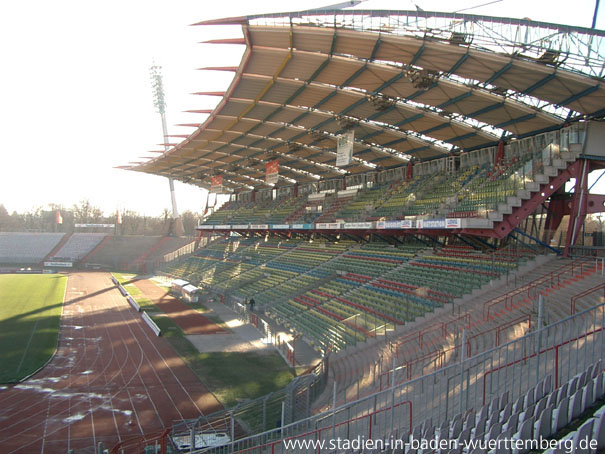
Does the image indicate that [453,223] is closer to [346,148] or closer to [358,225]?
[346,148]

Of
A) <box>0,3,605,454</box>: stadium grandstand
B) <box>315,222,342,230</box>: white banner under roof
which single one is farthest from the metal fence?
<box>315,222,342,230</box>: white banner under roof

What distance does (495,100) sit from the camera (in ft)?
63.6

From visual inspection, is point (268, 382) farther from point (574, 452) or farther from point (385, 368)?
point (574, 452)

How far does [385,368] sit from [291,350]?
548cm

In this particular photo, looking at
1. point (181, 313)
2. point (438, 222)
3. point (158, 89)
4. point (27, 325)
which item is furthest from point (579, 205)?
point (158, 89)

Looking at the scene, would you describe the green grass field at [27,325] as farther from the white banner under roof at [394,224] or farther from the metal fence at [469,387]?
the white banner under roof at [394,224]

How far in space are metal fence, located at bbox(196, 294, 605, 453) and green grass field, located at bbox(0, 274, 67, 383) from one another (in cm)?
1209

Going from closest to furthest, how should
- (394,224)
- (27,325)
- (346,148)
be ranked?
(346,148), (394,224), (27,325)

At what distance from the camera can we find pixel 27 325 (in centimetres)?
A: 2581

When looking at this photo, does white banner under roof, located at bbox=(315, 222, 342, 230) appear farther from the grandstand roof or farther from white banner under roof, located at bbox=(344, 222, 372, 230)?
the grandstand roof

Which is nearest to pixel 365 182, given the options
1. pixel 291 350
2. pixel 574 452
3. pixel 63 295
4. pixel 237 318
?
pixel 237 318

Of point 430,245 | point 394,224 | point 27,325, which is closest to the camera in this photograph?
point 394,224

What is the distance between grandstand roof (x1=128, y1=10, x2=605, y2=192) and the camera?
15930mm

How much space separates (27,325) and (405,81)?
79.4ft
